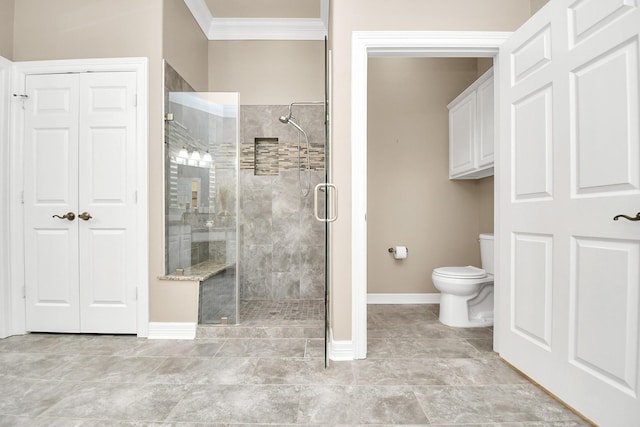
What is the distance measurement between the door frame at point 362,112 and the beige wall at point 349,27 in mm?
34

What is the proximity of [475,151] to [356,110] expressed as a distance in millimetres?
1409

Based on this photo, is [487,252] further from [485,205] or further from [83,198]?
[83,198]

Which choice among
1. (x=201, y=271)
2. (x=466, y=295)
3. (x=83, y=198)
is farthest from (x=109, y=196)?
(x=466, y=295)

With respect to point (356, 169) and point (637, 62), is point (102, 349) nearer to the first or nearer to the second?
point (356, 169)

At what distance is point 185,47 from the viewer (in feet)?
9.65

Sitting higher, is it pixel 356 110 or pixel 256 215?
pixel 356 110

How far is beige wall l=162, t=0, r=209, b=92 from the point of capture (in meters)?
2.60

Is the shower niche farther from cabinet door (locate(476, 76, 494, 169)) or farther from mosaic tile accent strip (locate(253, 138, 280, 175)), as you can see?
cabinet door (locate(476, 76, 494, 169))

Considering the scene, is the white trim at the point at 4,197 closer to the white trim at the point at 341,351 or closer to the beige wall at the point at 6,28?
the beige wall at the point at 6,28

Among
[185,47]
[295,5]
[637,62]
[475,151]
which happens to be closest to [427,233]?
[475,151]

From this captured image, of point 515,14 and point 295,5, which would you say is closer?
point 515,14

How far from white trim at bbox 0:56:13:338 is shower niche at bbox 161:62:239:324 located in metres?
1.19

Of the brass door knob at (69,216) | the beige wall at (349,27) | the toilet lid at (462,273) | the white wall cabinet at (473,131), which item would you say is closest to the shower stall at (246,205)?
the beige wall at (349,27)

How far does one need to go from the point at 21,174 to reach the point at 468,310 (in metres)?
3.69
